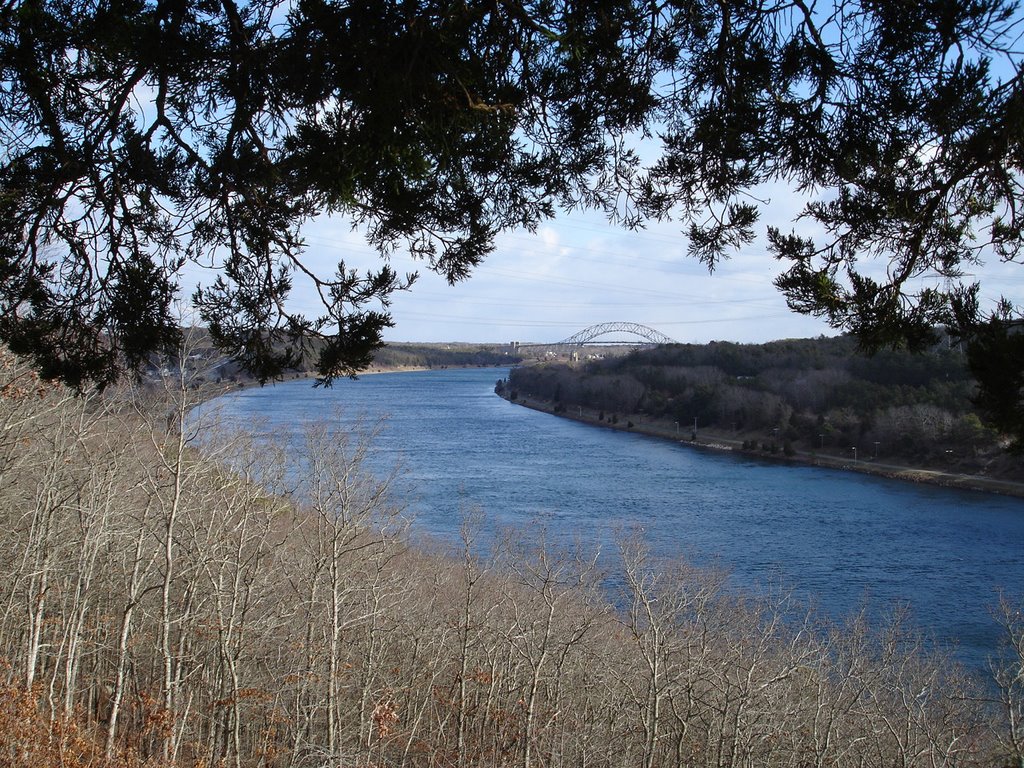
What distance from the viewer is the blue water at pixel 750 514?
669 inches

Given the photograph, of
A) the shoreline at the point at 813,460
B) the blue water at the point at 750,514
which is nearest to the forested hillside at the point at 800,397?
the shoreline at the point at 813,460

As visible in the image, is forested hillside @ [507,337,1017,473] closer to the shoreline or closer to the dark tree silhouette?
the shoreline

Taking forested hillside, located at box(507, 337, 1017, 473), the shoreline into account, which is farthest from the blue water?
forested hillside, located at box(507, 337, 1017, 473)

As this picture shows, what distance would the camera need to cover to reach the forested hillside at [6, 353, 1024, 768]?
360 inches

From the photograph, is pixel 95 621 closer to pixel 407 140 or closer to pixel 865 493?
pixel 407 140

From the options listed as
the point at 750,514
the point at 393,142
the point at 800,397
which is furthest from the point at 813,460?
the point at 393,142

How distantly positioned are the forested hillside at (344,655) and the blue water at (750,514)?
291 cm

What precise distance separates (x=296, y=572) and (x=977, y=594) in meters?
12.9

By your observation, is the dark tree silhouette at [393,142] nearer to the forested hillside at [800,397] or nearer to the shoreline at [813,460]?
the forested hillside at [800,397]

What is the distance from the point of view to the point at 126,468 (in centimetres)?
1316

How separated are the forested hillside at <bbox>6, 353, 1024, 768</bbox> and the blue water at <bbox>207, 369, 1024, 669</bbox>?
291 cm

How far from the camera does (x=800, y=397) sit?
40.7 m

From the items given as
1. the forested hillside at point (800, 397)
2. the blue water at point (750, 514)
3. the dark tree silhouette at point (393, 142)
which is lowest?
the blue water at point (750, 514)

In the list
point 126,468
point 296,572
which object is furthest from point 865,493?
point 126,468
